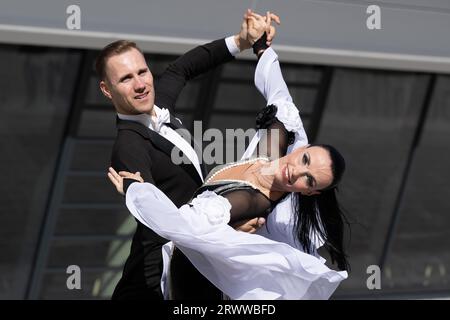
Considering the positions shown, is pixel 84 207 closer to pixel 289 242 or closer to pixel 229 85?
pixel 229 85

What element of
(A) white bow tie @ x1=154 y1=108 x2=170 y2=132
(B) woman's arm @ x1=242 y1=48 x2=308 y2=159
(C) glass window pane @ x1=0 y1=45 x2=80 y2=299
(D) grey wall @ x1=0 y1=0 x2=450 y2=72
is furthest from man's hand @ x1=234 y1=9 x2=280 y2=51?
(C) glass window pane @ x1=0 y1=45 x2=80 y2=299

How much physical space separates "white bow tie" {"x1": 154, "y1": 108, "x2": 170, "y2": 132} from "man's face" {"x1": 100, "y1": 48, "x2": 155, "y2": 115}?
88 millimetres

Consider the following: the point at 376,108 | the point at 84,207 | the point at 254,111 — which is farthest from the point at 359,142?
the point at 84,207

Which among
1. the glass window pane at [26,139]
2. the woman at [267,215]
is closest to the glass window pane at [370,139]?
the glass window pane at [26,139]

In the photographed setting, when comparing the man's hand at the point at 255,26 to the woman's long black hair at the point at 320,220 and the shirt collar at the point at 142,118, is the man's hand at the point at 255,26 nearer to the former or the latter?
the shirt collar at the point at 142,118

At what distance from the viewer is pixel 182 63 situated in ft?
11.8

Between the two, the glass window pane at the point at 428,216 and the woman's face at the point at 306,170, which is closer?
the woman's face at the point at 306,170

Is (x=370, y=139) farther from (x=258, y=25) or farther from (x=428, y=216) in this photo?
(x=258, y=25)

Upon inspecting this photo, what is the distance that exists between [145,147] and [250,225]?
1.39ft

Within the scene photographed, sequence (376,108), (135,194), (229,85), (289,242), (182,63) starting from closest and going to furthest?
(135,194) → (289,242) → (182,63) → (229,85) → (376,108)

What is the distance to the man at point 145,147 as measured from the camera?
315cm

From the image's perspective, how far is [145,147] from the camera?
10.5 ft

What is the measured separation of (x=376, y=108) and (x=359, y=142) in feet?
0.89

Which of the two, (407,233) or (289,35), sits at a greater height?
(289,35)
